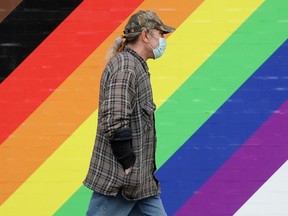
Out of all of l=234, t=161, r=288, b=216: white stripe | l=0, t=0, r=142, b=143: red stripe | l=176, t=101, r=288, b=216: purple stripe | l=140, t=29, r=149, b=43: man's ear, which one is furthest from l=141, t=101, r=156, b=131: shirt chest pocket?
l=234, t=161, r=288, b=216: white stripe

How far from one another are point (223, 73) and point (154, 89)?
60cm

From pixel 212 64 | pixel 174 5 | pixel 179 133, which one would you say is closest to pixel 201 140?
pixel 179 133

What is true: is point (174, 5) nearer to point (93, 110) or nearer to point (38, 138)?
point (93, 110)

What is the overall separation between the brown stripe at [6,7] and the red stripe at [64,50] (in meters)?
0.39

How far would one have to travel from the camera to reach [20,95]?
21.9 ft

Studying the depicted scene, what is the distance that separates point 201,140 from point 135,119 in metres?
1.73

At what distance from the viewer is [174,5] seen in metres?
6.68

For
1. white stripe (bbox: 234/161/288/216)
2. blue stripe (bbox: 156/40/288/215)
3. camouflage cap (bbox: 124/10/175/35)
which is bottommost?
white stripe (bbox: 234/161/288/216)

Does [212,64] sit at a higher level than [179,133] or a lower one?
higher

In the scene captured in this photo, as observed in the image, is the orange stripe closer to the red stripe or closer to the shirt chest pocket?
the red stripe

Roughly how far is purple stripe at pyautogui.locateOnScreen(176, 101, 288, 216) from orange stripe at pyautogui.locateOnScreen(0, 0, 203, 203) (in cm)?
118

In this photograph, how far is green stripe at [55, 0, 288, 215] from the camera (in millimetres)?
→ 6676

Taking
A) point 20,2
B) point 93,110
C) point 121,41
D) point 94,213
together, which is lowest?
point 94,213

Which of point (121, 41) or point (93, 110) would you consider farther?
point (93, 110)
